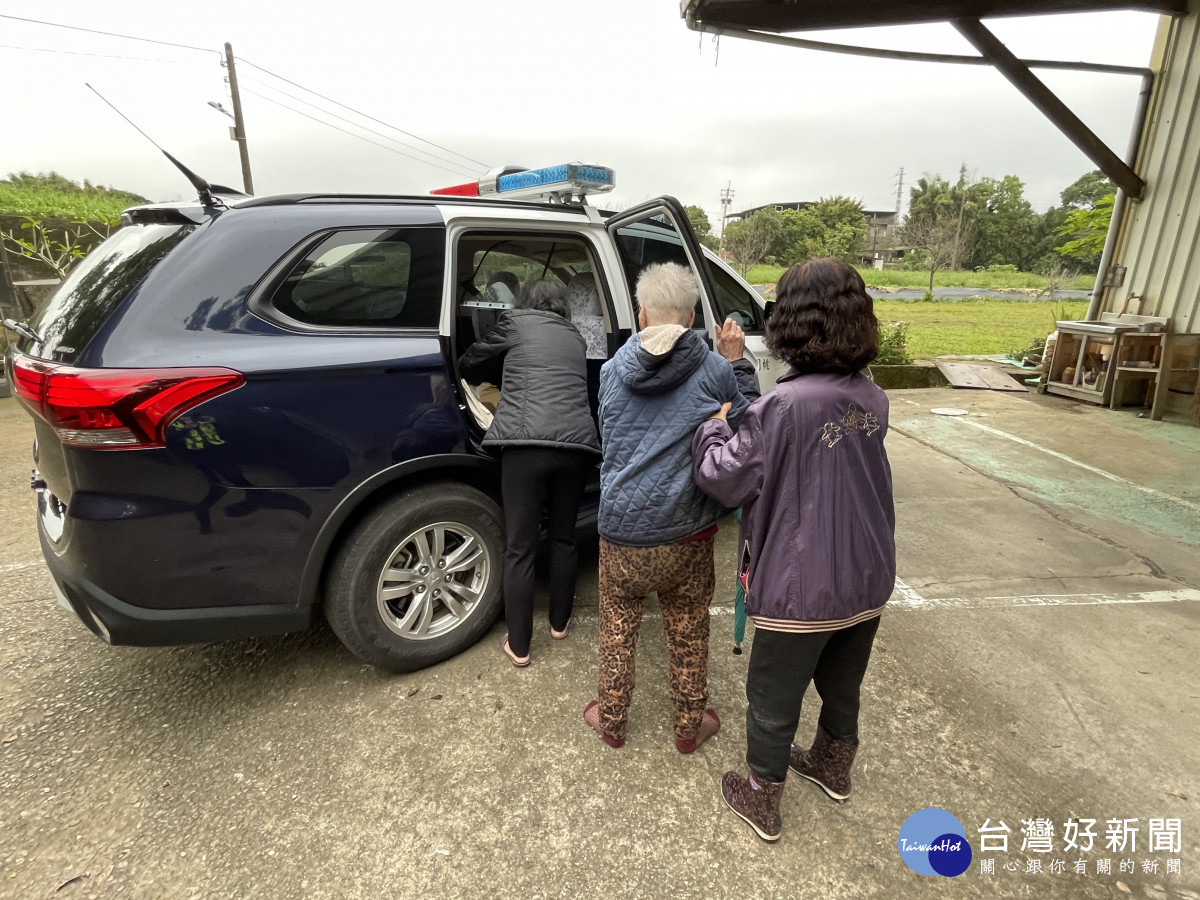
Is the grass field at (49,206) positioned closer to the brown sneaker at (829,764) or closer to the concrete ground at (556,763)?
the concrete ground at (556,763)

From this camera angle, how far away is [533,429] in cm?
243

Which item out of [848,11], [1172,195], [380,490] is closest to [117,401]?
[380,490]

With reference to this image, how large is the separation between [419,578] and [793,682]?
4.96 ft

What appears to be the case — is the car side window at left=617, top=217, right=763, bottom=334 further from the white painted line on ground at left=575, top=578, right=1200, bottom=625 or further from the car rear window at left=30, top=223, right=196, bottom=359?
the car rear window at left=30, top=223, right=196, bottom=359

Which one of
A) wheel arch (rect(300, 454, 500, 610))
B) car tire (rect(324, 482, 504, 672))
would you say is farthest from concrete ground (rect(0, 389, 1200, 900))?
wheel arch (rect(300, 454, 500, 610))

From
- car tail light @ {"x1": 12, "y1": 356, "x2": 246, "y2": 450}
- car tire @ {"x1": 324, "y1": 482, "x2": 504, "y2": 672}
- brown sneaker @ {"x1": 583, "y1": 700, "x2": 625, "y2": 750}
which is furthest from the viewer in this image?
car tire @ {"x1": 324, "y1": 482, "x2": 504, "y2": 672}

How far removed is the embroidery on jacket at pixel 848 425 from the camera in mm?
1574

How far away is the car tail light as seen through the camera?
6.10ft

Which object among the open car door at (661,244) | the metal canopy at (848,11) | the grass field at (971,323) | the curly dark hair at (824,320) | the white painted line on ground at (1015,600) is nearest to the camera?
the curly dark hair at (824,320)

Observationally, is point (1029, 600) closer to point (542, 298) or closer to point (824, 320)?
point (824, 320)

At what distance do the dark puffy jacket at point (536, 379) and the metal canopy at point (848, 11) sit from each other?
4.50m

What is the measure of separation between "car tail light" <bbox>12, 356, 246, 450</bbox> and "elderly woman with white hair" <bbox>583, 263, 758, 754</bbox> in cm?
131

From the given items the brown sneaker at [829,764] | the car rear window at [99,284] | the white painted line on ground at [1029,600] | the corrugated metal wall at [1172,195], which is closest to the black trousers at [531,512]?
the brown sneaker at [829,764]

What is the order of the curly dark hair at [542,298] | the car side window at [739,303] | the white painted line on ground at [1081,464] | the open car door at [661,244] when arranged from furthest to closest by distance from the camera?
the white painted line on ground at [1081,464], the car side window at [739,303], the open car door at [661,244], the curly dark hair at [542,298]
